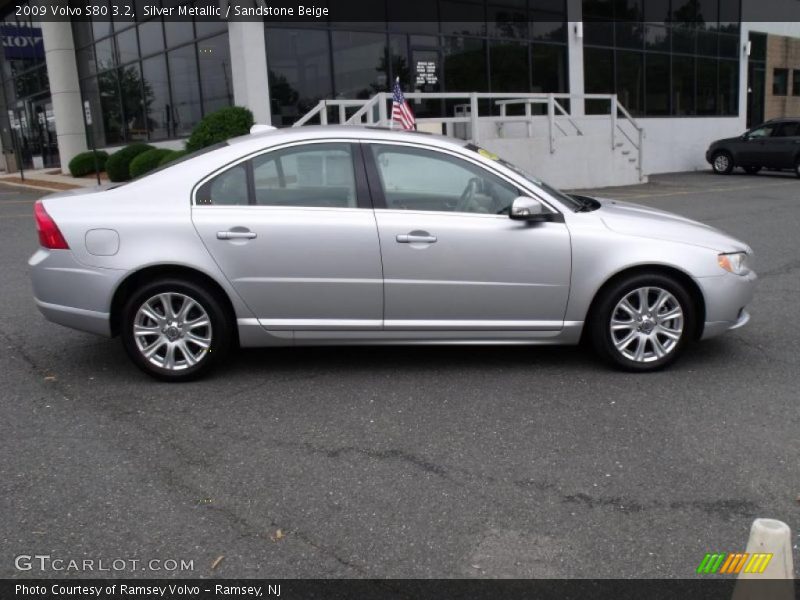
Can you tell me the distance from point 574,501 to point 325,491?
3.82 ft

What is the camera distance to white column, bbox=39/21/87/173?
24.9 metres

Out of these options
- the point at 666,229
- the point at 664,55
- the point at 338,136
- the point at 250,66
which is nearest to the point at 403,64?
the point at 250,66

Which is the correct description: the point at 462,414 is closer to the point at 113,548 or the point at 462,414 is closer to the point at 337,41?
the point at 113,548

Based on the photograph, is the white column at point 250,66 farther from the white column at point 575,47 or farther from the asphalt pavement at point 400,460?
the asphalt pavement at point 400,460

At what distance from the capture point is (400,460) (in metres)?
3.86

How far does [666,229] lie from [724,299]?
2.01 ft

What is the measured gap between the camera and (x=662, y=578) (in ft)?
9.50

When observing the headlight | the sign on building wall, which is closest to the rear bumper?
the headlight

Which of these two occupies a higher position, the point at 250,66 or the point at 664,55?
the point at 664,55

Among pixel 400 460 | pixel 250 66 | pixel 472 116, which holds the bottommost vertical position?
pixel 400 460

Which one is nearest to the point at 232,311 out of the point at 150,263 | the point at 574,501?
the point at 150,263

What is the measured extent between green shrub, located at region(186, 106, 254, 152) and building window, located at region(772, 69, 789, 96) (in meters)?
23.8

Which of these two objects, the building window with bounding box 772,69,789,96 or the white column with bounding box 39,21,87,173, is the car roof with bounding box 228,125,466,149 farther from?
the building window with bounding box 772,69,789,96

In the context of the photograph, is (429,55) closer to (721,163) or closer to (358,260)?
(721,163)
